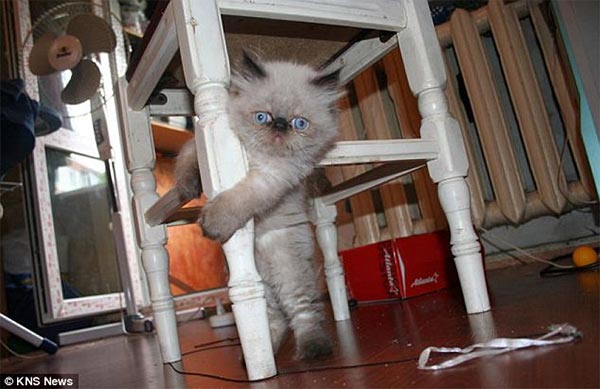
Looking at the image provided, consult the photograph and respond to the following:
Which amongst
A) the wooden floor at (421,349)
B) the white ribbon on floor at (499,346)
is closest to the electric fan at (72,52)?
the wooden floor at (421,349)

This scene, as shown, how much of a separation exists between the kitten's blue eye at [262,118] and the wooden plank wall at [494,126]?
138cm

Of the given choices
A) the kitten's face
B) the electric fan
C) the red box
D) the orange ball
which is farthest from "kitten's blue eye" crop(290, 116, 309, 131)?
the electric fan

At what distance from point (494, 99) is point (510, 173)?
1.11 feet

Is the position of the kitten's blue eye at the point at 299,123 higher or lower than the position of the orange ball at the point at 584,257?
higher

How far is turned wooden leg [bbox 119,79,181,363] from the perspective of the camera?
1.28m

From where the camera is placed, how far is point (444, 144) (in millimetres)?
1160

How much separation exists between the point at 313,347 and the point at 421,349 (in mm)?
217

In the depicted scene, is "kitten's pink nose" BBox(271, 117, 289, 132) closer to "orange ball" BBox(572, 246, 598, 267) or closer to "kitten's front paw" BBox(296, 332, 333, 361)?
"kitten's front paw" BBox(296, 332, 333, 361)

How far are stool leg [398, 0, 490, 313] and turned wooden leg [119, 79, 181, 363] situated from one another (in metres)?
0.73

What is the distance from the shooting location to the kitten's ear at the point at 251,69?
3.54 ft

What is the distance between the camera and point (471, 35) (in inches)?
87.0

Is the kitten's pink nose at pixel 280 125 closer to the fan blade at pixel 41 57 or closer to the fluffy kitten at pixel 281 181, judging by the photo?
the fluffy kitten at pixel 281 181

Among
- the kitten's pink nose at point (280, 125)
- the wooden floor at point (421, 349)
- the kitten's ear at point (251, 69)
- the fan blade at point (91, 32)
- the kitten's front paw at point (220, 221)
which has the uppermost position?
the fan blade at point (91, 32)

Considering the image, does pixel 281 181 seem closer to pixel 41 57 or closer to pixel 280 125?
pixel 280 125
